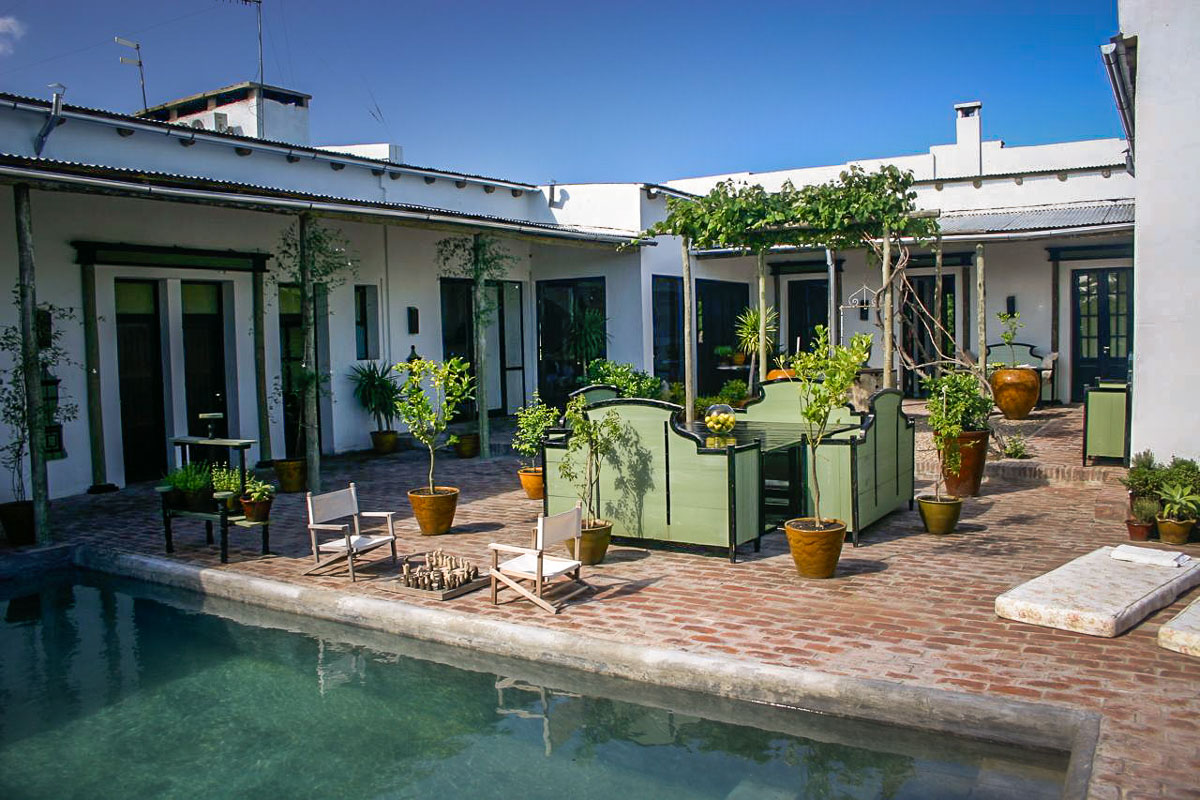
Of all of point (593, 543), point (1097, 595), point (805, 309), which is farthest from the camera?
point (805, 309)

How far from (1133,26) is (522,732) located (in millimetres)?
7661

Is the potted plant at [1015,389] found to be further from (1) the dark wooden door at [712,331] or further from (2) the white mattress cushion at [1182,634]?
(2) the white mattress cushion at [1182,634]

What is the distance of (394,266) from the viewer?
1489 cm

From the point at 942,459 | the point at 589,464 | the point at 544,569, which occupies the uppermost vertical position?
the point at 589,464

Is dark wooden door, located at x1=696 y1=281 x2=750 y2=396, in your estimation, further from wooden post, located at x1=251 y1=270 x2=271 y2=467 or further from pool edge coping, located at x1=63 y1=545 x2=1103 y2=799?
pool edge coping, located at x1=63 y1=545 x2=1103 y2=799

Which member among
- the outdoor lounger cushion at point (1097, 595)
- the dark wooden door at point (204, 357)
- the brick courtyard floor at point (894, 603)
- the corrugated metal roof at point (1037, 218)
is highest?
the corrugated metal roof at point (1037, 218)

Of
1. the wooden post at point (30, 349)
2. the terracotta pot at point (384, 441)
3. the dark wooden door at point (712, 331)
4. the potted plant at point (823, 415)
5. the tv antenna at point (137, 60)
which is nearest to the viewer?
the potted plant at point (823, 415)

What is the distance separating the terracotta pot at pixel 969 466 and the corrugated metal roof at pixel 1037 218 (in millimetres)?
6477

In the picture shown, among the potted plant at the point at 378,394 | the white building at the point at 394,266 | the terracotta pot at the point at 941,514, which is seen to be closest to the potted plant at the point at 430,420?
the white building at the point at 394,266

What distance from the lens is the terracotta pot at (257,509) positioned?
855 cm

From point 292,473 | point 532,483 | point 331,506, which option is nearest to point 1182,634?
point 331,506

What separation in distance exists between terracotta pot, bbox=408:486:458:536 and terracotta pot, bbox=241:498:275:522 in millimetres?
1267

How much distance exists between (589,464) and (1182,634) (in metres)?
4.40

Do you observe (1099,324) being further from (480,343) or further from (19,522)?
(19,522)
